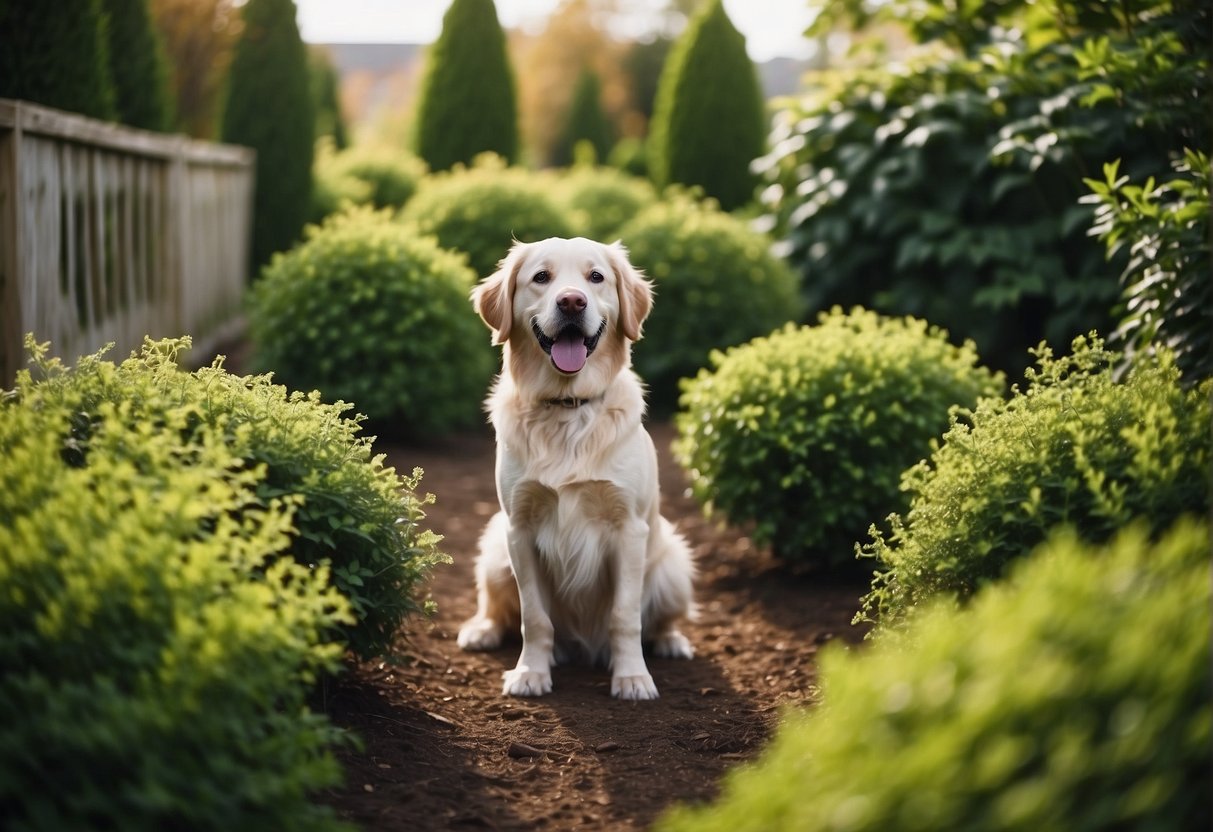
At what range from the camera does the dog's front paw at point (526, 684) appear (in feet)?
13.1

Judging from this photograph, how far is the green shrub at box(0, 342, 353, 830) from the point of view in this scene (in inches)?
82.0

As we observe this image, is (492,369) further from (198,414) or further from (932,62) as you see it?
(198,414)

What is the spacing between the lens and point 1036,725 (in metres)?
1.83

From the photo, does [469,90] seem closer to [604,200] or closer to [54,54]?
[604,200]

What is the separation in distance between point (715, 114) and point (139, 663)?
40.5 feet

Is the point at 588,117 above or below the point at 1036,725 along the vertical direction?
above

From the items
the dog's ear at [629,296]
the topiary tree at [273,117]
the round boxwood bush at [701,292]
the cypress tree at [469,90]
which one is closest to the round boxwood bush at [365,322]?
the round boxwood bush at [701,292]

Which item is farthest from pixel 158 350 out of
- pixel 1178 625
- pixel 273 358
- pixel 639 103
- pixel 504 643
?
pixel 639 103

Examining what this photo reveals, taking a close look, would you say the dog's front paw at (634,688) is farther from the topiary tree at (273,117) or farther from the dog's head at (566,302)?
the topiary tree at (273,117)

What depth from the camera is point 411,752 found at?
3.42 meters

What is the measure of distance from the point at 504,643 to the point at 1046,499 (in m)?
2.32

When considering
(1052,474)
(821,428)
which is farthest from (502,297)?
(1052,474)

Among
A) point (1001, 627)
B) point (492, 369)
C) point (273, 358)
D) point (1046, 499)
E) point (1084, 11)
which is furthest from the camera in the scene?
point (492, 369)

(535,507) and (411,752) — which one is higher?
(535,507)
